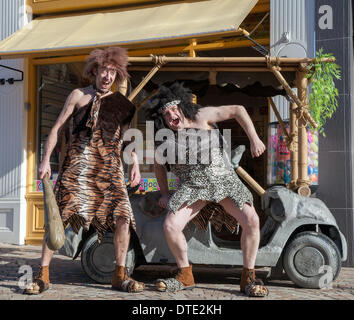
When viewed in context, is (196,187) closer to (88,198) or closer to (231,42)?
(88,198)

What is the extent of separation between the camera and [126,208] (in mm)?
4137

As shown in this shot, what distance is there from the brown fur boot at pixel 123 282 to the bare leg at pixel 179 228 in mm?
380

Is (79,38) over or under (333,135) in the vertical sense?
over

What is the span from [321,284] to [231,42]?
444cm

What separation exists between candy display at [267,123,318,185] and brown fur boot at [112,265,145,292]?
2.24 m

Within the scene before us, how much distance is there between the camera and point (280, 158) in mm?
5770

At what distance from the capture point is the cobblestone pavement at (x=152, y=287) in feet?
12.9

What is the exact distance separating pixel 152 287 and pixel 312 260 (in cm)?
141

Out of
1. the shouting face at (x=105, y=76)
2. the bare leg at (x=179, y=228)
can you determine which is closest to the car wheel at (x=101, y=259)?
the bare leg at (x=179, y=228)

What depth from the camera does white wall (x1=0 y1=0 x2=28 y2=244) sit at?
28.1 feet

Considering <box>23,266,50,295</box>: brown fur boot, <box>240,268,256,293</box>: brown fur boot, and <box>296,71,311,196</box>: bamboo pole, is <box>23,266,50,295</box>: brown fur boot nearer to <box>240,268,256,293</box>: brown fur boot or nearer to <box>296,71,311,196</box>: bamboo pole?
<box>240,268,256,293</box>: brown fur boot
